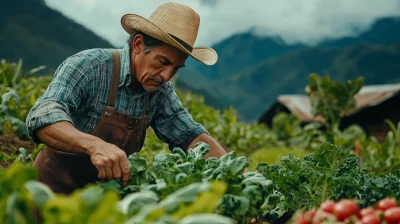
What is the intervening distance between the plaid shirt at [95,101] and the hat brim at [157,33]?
170 mm

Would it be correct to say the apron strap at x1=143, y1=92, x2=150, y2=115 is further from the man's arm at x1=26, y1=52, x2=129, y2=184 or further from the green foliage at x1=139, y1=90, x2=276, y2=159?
the green foliage at x1=139, y1=90, x2=276, y2=159

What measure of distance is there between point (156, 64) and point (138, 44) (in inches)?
8.7

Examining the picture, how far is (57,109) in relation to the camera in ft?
7.60

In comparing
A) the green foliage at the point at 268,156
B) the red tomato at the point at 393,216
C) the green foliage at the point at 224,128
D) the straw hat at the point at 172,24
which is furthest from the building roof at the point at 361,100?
the red tomato at the point at 393,216

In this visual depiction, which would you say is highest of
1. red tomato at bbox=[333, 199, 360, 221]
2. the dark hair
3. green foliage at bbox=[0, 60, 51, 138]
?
the dark hair

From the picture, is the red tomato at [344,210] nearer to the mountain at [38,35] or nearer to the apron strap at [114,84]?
the apron strap at [114,84]

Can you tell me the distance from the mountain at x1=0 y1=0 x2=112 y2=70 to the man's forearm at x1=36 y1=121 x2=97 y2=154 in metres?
29.3

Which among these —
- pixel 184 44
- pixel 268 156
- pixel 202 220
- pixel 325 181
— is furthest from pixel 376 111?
pixel 202 220

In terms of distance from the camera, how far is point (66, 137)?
2246 mm

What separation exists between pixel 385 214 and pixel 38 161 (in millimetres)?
2215

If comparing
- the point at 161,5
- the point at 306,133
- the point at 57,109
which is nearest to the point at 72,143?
the point at 57,109

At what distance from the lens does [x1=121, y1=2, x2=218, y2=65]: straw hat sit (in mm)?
2674

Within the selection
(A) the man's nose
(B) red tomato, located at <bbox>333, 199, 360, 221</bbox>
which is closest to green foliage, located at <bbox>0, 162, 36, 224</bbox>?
(B) red tomato, located at <bbox>333, 199, 360, 221</bbox>

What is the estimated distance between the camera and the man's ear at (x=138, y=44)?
9.18 ft
